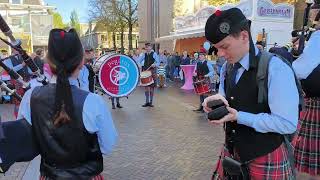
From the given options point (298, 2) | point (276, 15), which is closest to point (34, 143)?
point (276, 15)

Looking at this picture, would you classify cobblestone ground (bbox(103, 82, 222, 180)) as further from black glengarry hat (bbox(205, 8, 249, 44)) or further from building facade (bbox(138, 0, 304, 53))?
building facade (bbox(138, 0, 304, 53))

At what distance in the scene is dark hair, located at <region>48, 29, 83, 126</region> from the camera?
226cm

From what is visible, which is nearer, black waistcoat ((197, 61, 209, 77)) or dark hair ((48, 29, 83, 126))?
dark hair ((48, 29, 83, 126))

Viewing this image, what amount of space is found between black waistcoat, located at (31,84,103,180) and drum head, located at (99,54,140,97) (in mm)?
4908

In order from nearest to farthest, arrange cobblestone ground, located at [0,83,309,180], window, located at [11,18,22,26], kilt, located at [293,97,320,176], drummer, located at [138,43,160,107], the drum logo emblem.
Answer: kilt, located at [293,97,320,176] < cobblestone ground, located at [0,83,309,180] < the drum logo emblem < drummer, located at [138,43,160,107] < window, located at [11,18,22,26]

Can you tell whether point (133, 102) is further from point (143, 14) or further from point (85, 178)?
point (143, 14)

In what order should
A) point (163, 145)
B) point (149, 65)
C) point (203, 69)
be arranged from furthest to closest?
point (149, 65), point (203, 69), point (163, 145)

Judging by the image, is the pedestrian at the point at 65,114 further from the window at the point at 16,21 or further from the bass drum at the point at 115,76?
the window at the point at 16,21

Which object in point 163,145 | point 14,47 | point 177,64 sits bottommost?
point 163,145

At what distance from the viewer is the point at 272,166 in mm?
2338

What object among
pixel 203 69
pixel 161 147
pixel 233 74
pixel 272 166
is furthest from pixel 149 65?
pixel 272 166

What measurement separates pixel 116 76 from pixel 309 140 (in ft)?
13.1

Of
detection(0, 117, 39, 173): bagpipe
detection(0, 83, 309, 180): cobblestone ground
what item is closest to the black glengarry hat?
detection(0, 117, 39, 173): bagpipe

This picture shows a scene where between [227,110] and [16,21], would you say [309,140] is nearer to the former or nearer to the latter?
[227,110]
